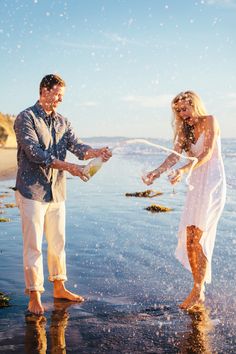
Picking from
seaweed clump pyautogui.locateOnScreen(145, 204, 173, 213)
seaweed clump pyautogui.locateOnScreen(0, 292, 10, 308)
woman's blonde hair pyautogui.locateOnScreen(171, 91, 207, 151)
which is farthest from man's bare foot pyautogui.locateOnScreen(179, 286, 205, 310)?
seaweed clump pyautogui.locateOnScreen(145, 204, 173, 213)

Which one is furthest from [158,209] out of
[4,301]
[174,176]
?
[4,301]

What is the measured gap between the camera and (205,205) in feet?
16.4

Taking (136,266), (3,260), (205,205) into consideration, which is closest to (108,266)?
(136,266)

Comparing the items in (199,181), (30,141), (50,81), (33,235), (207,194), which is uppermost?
(50,81)

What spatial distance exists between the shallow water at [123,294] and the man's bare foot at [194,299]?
8cm

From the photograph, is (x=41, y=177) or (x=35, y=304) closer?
(x=35, y=304)

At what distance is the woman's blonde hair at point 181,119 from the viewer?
5.06 metres

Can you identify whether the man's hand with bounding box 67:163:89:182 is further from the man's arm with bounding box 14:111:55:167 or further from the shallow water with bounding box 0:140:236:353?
the shallow water with bounding box 0:140:236:353

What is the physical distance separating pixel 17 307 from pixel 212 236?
2.02 m

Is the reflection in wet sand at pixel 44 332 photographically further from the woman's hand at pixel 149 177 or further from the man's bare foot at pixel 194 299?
the woman's hand at pixel 149 177

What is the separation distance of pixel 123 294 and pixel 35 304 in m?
0.99

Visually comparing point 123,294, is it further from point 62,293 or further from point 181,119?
point 181,119

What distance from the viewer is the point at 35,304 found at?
4727 millimetres

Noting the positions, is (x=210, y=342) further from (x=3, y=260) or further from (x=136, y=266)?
(x=3, y=260)
